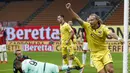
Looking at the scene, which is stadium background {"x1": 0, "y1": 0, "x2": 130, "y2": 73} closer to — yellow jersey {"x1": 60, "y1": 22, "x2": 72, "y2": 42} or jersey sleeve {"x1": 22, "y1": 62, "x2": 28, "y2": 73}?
yellow jersey {"x1": 60, "y1": 22, "x2": 72, "y2": 42}

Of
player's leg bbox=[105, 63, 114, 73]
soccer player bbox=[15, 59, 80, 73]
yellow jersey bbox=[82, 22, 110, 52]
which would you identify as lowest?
player's leg bbox=[105, 63, 114, 73]

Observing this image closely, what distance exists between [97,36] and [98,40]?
150mm

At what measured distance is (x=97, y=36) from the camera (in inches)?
493

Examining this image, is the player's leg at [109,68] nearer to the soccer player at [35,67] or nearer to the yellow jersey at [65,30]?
the soccer player at [35,67]

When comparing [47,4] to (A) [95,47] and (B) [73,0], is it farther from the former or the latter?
(A) [95,47]

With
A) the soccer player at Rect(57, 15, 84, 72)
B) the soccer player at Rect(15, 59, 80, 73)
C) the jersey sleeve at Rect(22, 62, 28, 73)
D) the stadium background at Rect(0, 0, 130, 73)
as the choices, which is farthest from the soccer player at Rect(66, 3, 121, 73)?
the stadium background at Rect(0, 0, 130, 73)

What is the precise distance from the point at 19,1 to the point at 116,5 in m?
11.8

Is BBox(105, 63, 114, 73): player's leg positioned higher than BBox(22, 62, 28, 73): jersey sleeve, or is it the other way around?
BBox(22, 62, 28, 73): jersey sleeve

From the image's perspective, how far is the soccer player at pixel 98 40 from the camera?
1237 cm

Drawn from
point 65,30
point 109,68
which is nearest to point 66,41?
point 65,30

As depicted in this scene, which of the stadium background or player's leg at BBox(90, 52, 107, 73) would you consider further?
the stadium background

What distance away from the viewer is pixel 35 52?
107 feet

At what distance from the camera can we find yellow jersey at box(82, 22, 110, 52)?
12.4m

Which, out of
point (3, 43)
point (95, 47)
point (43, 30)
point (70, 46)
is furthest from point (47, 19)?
point (95, 47)
